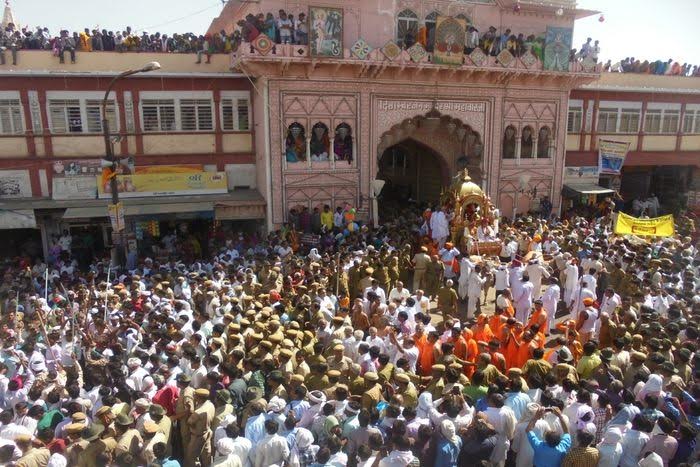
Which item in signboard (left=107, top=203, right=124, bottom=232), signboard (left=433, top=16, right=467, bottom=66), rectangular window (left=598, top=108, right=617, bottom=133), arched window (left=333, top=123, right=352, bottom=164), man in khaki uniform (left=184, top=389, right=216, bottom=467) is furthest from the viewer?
rectangular window (left=598, top=108, right=617, bottom=133)

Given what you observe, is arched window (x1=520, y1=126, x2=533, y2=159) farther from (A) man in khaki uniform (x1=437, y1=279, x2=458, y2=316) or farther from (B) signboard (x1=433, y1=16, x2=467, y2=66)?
(A) man in khaki uniform (x1=437, y1=279, x2=458, y2=316)

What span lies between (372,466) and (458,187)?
11.8 metres

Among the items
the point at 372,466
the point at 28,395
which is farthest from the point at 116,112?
the point at 372,466

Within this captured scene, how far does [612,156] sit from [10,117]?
23044 millimetres

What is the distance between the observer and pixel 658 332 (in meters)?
7.99

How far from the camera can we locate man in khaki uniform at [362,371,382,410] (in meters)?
6.22

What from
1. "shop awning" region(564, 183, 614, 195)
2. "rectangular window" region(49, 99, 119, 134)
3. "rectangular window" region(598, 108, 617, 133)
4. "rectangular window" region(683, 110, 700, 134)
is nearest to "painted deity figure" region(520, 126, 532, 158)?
"shop awning" region(564, 183, 614, 195)

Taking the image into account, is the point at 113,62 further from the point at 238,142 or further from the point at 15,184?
the point at 15,184

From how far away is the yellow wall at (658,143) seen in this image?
2512 centimetres

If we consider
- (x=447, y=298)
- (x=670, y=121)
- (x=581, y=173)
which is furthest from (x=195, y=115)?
(x=670, y=121)

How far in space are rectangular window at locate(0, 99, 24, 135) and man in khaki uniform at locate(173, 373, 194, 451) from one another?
1458 centimetres

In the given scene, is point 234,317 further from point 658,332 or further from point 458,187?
point 458,187

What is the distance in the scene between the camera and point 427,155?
951 inches

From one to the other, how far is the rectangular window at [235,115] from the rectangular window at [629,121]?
17005 mm
